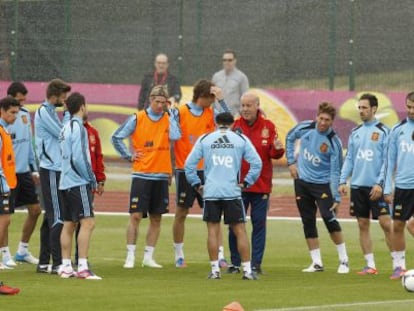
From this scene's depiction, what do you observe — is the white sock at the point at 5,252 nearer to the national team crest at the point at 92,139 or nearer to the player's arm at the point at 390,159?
the national team crest at the point at 92,139

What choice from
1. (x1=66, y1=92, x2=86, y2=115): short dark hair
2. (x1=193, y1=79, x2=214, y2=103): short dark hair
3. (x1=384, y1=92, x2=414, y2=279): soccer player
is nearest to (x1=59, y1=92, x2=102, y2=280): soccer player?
(x1=66, y1=92, x2=86, y2=115): short dark hair

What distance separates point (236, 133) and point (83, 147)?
178 cm

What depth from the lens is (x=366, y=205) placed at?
53.3 ft

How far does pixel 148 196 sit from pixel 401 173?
11.0 feet

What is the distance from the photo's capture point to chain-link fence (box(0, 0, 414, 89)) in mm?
28859

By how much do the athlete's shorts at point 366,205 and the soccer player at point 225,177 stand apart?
152 centimetres

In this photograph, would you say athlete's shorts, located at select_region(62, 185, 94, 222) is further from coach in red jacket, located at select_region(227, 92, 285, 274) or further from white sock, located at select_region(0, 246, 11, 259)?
coach in red jacket, located at select_region(227, 92, 285, 274)

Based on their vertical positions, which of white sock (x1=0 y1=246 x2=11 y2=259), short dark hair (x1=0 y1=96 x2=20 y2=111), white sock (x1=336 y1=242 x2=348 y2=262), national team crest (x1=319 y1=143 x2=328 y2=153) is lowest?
white sock (x1=0 y1=246 x2=11 y2=259)

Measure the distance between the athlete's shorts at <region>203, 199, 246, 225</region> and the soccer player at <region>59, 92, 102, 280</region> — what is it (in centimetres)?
134

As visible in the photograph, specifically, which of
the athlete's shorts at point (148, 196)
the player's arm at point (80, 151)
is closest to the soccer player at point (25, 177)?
the athlete's shorts at point (148, 196)

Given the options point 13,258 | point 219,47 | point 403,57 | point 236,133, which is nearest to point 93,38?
point 219,47

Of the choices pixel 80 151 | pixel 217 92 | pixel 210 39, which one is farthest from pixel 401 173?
pixel 210 39

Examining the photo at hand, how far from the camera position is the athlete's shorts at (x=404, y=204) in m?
15.2

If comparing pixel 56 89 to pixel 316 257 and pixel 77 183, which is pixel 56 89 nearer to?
pixel 77 183
